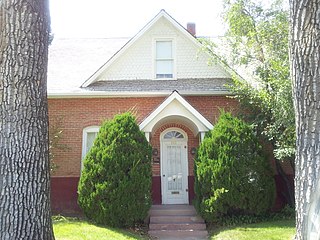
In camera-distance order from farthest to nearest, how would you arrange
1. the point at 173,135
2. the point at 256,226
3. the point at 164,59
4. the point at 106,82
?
the point at 164,59 < the point at 106,82 < the point at 173,135 < the point at 256,226

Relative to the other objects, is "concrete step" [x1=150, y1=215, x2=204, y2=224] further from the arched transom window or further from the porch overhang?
the arched transom window

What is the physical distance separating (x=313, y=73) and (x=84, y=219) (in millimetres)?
8824

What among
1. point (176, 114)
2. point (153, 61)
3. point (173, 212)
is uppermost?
point (153, 61)

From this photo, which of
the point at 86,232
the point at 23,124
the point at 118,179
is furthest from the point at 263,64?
the point at 23,124

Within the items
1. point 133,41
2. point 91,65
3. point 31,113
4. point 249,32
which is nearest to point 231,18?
Result: point 249,32

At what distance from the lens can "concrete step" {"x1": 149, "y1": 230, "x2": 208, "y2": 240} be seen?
1007 centimetres

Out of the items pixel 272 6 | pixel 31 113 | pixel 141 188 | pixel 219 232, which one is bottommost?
pixel 219 232

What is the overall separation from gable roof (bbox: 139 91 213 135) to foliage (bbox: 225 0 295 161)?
→ 169cm

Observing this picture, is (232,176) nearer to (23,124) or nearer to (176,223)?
(176,223)

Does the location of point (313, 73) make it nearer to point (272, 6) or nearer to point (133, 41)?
point (272, 6)

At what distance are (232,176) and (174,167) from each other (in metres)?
3.25

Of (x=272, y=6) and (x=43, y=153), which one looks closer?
(x=43, y=153)

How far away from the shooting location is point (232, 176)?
34.9ft

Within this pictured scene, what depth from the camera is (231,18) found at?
12.7 metres
